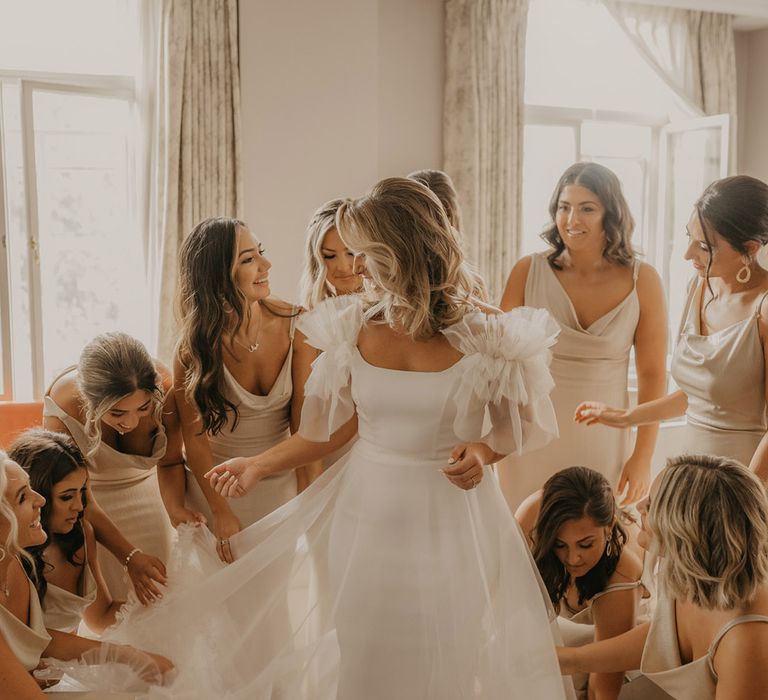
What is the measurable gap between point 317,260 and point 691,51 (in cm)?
434

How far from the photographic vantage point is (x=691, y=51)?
244 inches

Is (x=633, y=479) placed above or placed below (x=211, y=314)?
below

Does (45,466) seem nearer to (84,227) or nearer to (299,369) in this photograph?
(299,369)

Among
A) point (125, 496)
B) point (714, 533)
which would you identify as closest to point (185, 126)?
point (125, 496)

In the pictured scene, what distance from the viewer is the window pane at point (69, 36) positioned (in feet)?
15.2

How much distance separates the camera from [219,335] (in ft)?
7.94

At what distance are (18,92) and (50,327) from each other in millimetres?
1250

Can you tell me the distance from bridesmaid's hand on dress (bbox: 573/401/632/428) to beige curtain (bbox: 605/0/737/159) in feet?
12.8

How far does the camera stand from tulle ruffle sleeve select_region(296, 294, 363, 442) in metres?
2.08

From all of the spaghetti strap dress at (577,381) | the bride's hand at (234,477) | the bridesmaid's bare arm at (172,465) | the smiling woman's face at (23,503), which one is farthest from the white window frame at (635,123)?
the smiling woman's face at (23,503)

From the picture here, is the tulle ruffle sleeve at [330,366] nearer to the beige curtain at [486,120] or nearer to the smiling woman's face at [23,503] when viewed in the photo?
the smiling woman's face at [23,503]

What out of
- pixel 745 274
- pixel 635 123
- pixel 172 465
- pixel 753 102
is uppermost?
pixel 753 102

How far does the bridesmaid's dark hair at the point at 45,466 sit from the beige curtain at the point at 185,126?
2.31m

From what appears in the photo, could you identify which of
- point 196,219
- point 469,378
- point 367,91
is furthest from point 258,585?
point 367,91
